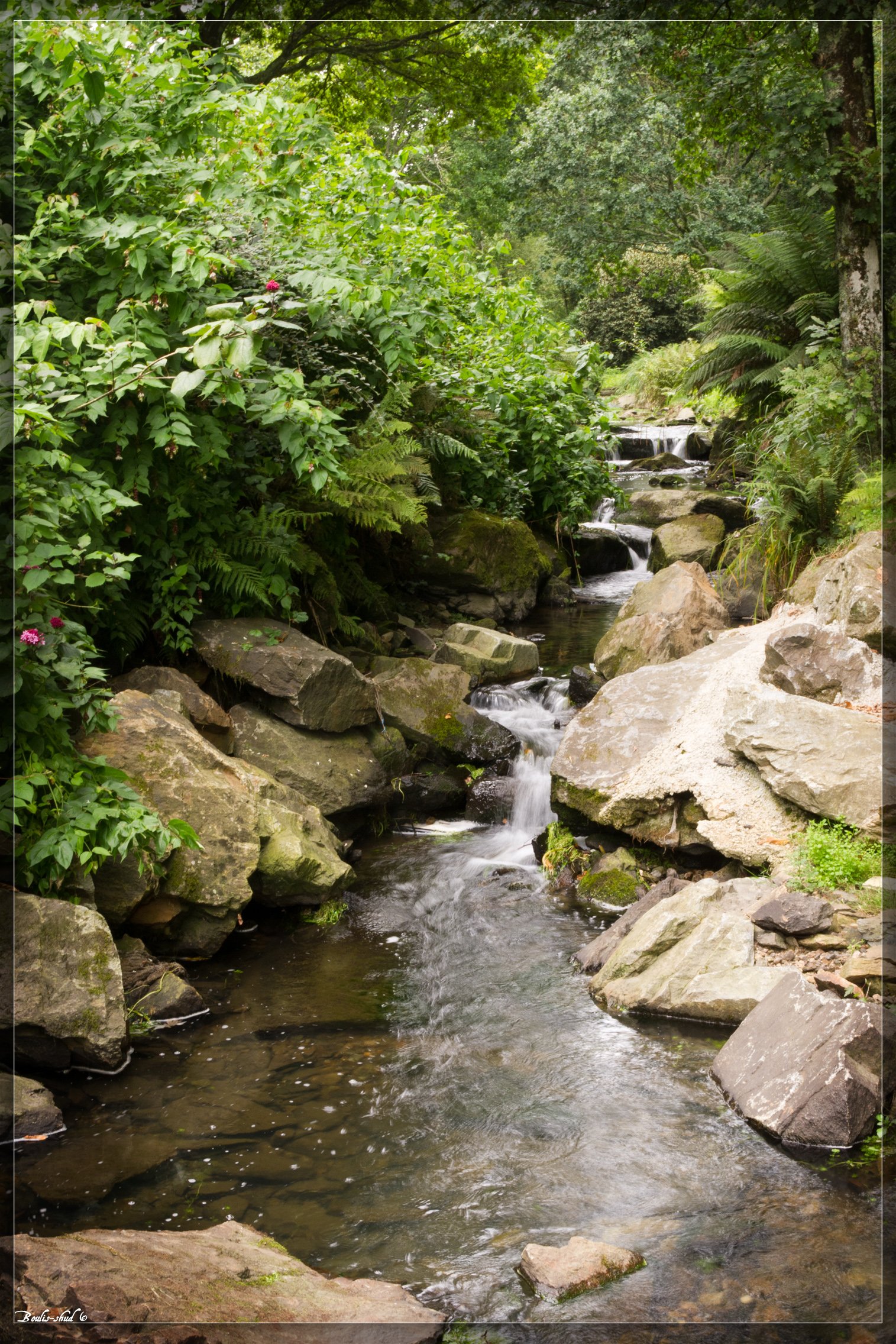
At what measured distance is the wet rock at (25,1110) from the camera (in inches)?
140

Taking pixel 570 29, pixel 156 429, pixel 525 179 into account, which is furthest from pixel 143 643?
pixel 525 179

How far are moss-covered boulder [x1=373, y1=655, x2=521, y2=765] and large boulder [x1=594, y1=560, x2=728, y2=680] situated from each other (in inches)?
50.4

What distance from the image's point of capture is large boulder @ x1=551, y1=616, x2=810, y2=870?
17.6 feet

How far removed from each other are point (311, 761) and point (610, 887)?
7.10 ft

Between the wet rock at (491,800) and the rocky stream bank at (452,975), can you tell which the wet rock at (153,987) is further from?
the wet rock at (491,800)

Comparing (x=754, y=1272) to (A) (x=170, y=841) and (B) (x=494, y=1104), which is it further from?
(A) (x=170, y=841)

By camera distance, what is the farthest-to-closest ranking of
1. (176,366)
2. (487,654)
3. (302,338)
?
(487,654) < (302,338) < (176,366)

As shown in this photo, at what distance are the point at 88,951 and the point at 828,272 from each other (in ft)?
36.0

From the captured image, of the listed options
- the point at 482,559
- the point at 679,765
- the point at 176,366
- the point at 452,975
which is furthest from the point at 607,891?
the point at 482,559

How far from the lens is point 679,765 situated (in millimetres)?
5828

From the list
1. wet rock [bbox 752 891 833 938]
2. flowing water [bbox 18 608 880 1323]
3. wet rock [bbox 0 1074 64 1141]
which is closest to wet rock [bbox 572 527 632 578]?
flowing water [bbox 18 608 880 1323]

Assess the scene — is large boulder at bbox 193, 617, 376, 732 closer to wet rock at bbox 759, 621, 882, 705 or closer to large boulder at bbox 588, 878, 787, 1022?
large boulder at bbox 588, 878, 787, 1022

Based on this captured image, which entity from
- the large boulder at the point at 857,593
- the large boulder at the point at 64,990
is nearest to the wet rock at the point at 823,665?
the large boulder at the point at 857,593

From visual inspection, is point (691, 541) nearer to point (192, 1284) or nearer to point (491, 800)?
point (491, 800)
